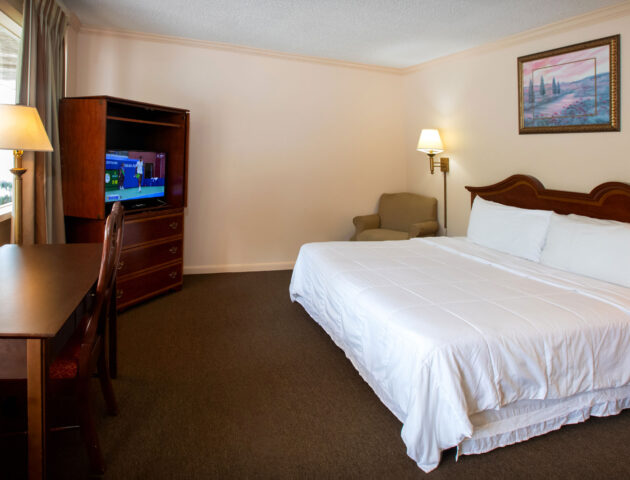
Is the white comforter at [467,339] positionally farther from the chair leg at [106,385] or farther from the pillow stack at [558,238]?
the chair leg at [106,385]

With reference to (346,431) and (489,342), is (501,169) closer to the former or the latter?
(489,342)

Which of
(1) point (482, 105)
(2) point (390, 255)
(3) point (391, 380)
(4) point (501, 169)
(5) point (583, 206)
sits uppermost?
(1) point (482, 105)

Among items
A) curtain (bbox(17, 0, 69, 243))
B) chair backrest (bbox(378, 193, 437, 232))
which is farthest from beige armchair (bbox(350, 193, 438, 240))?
curtain (bbox(17, 0, 69, 243))

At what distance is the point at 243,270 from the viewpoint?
514 cm

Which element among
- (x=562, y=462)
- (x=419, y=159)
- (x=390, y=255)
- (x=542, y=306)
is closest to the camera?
(x=562, y=462)

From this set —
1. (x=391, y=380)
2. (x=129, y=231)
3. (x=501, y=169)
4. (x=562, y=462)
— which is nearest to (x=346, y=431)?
(x=391, y=380)

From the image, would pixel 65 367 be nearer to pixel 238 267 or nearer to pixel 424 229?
pixel 238 267

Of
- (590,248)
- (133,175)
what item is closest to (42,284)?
(133,175)

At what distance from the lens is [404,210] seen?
530 centimetres

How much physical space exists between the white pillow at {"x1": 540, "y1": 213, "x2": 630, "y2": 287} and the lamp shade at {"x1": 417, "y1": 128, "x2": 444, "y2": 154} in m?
1.78

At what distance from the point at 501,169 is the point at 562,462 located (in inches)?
116

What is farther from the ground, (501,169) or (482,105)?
(482,105)

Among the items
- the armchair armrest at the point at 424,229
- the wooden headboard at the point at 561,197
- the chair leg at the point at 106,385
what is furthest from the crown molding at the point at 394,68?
the chair leg at the point at 106,385

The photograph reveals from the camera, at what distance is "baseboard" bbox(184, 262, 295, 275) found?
4.96 metres
